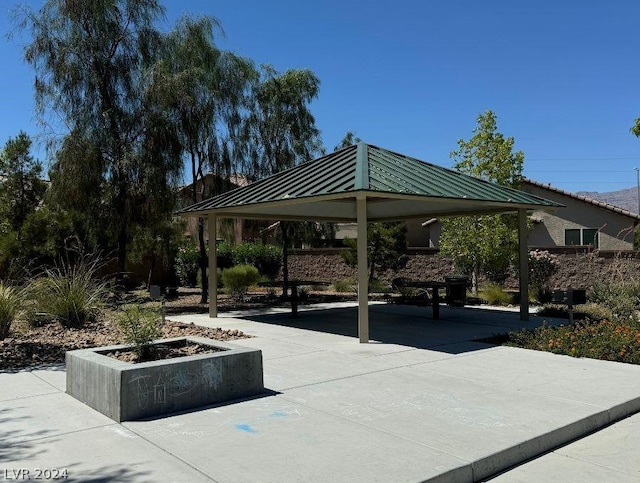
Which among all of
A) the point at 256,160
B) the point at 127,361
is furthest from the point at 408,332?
the point at 256,160

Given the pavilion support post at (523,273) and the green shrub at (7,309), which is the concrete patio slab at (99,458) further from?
the pavilion support post at (523,273)

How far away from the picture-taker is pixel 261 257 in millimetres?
30609

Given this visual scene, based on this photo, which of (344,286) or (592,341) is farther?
(344,286)

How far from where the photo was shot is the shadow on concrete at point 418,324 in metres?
11.4

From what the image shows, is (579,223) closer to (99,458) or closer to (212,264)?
(212,264)

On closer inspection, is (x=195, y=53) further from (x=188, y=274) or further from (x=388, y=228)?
(x=188, y=274)

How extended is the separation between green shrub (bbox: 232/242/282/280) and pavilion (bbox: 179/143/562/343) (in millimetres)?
12743

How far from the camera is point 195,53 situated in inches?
763

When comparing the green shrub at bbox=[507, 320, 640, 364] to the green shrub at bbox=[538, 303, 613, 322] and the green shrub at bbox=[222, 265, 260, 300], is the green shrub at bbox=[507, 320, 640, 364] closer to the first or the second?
the green shrub at bbox=[538, 303, 613, 322]

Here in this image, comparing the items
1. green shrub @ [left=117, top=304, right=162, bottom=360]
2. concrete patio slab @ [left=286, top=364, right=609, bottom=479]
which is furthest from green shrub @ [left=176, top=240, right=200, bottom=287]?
concrete patio slab @ [left=286, top=364, right=609, bottom=479]

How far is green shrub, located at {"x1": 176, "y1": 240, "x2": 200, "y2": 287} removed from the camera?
94.8 feet

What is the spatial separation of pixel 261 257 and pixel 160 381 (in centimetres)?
2428

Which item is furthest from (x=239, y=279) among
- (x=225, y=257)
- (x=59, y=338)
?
(x=59, y=338)

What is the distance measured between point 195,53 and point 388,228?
11012 mm
